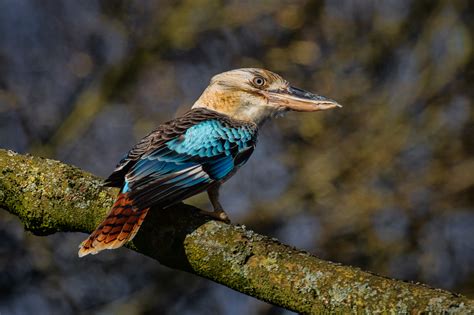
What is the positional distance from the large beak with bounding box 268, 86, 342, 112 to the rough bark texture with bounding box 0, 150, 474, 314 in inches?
Result: 75.5

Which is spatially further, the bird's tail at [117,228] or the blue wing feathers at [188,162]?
the blue wing feathers at [188,162]

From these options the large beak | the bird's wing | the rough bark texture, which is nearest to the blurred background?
the large beak

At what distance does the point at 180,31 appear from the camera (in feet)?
34.2

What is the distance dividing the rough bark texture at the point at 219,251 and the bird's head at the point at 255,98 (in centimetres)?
172

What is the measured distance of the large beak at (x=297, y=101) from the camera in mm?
7078

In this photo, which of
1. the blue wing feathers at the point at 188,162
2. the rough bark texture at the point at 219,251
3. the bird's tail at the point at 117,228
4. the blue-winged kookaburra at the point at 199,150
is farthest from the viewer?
the blue wing feathers at the point at 188,162

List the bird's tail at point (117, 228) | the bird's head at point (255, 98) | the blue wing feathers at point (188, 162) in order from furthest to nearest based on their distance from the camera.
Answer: the bird's head at point (255, 98) → the blue wing feathers at point (188, 162) → the bird's tail at point (117, 228)

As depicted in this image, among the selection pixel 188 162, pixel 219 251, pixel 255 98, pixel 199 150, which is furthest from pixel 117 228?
pixel 255 98

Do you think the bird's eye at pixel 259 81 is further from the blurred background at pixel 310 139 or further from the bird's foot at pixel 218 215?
the blurred background at pixel 310 139

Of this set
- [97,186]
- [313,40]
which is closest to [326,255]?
[313,40]

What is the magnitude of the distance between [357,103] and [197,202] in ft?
5.86

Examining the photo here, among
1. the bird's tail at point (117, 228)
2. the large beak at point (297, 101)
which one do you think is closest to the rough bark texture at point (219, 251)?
the bird's tail at point (117, 228)

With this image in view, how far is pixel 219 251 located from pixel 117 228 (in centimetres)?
54

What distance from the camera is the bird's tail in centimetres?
504
